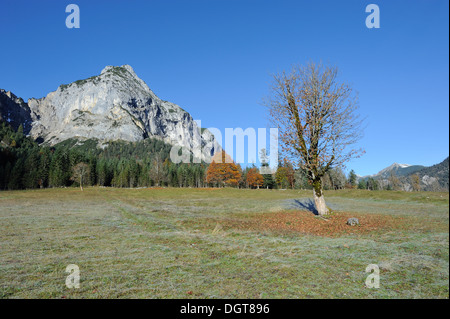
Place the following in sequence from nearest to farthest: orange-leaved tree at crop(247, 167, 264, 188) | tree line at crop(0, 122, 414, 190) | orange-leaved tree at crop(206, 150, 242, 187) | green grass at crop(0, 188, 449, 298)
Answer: green grass at crop(0, 188, 449, 298) < orange-leaved tree at crop(206, 150, 242, 187) < tree line at crop(0, 122, 414, 190) < orange-leaved tree at crop(247, 167, 264, 188)

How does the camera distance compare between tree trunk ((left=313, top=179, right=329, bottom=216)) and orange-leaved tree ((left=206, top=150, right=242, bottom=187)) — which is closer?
tree trunk ((left=313, top=179, right=329, bottom=216))

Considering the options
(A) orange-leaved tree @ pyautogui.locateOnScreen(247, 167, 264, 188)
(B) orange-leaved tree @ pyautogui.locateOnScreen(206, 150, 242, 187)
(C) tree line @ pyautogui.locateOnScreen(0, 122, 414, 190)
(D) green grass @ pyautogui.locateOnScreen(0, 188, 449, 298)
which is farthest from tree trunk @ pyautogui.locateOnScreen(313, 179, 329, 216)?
(A) orange-leaved tree @ pyautogui.locateOnScreen(247, 167, 264, 188)

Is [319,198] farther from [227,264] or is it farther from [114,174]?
[114,174]

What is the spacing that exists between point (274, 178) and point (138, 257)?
11000 centimetres

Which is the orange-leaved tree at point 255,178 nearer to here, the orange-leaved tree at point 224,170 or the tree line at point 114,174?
the tree line at point 114,174

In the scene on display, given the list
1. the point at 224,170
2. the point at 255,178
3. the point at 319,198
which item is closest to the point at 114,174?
the point at 224,170

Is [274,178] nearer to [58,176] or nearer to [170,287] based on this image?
[58,176]

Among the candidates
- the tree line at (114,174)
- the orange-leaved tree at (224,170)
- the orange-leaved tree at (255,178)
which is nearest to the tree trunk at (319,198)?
the tree line at (114,174)

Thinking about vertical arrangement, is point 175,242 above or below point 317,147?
below

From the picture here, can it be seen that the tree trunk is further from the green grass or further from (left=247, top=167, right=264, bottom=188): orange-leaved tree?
(left=247, top=167, right=264, bottom=188): orange-leaved tree

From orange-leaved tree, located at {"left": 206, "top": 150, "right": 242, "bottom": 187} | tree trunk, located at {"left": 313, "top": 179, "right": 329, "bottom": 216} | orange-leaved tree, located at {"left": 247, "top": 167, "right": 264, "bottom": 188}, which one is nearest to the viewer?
tree trunk, located at {"left": 313, "top": 179, "right": 329, "bottom": 216}

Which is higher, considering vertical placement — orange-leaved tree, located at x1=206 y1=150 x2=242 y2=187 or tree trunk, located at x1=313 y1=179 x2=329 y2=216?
orange-leaved tree, located at x1=206 y1=150 x2=242 y2=187

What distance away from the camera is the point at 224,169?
9700 centimetres
